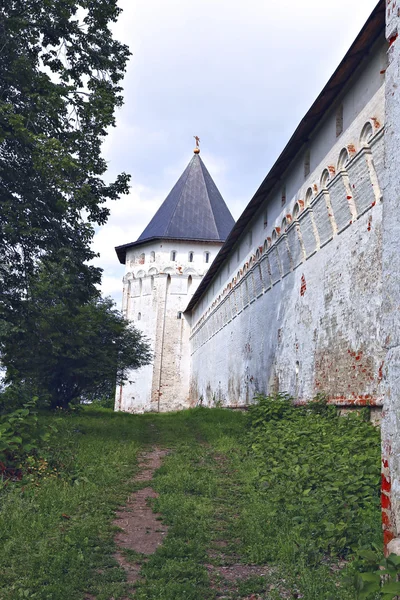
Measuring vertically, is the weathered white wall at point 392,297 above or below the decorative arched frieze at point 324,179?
below

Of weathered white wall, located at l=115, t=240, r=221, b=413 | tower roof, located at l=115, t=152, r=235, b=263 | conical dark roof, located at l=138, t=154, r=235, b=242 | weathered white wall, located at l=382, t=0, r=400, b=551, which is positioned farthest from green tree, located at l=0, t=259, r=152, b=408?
weathered white wall, located at l=382, t=0, r=400, b=551

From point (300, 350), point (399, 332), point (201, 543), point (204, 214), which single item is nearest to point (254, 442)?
point (300, 350)

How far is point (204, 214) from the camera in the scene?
3831cm

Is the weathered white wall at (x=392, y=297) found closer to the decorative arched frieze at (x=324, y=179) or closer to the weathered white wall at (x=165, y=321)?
the decorative arched frieze at (x=324, y=179)

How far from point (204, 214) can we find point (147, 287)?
6.22 meters

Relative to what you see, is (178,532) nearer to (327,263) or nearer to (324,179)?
(327,263)

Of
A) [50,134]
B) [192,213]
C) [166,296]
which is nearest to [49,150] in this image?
[50,134]

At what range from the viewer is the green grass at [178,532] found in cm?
391


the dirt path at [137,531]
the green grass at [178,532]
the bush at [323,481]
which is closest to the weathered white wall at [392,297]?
the green grass at [178,532]

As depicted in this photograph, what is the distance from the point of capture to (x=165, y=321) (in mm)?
36031

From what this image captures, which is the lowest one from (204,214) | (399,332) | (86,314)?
(399,332)

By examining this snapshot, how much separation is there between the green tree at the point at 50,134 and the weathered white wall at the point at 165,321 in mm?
24458

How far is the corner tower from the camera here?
35.5 metres

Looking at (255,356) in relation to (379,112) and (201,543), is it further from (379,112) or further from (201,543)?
(201,543)
